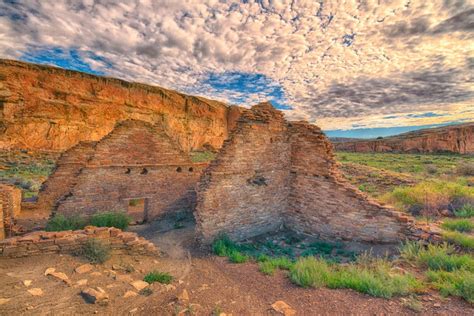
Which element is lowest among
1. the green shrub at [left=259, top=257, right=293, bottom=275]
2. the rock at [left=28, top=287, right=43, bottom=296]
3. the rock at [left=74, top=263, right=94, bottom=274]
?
the green shrub at [left=259, top=257, right=293, bottom=275]

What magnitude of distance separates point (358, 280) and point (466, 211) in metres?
7.25

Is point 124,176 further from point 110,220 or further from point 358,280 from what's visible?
point 358,280

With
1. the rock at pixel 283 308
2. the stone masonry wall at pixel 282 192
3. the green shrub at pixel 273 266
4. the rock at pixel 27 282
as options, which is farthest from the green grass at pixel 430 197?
the rock at pixel 27 282

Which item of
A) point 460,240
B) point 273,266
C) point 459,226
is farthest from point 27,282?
point 459,226

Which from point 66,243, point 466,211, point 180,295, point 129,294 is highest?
point 466,211

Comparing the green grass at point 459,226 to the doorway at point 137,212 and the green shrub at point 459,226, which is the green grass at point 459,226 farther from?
the doorway at point 137,212

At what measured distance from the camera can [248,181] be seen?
777 centimetres

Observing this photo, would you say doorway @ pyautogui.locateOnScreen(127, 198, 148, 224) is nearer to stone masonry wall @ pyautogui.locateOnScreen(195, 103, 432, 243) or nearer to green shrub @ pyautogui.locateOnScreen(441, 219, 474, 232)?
stone masonry wall @ pyautogui.locateOnScreen(195, 103, 432, 243)

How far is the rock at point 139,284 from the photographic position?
13.1ft

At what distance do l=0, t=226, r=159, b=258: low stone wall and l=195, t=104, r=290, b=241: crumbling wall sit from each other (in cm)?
196

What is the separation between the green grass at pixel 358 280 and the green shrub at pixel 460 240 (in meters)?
2.42

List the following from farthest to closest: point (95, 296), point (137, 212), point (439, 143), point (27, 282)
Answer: point (439, 143)
point (137, 212)
point (27, 282)
point (95, 296)

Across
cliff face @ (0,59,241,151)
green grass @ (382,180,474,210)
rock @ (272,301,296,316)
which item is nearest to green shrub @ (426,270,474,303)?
rock @ (272,301,296,316)

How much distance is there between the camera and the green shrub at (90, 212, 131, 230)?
8.10m
